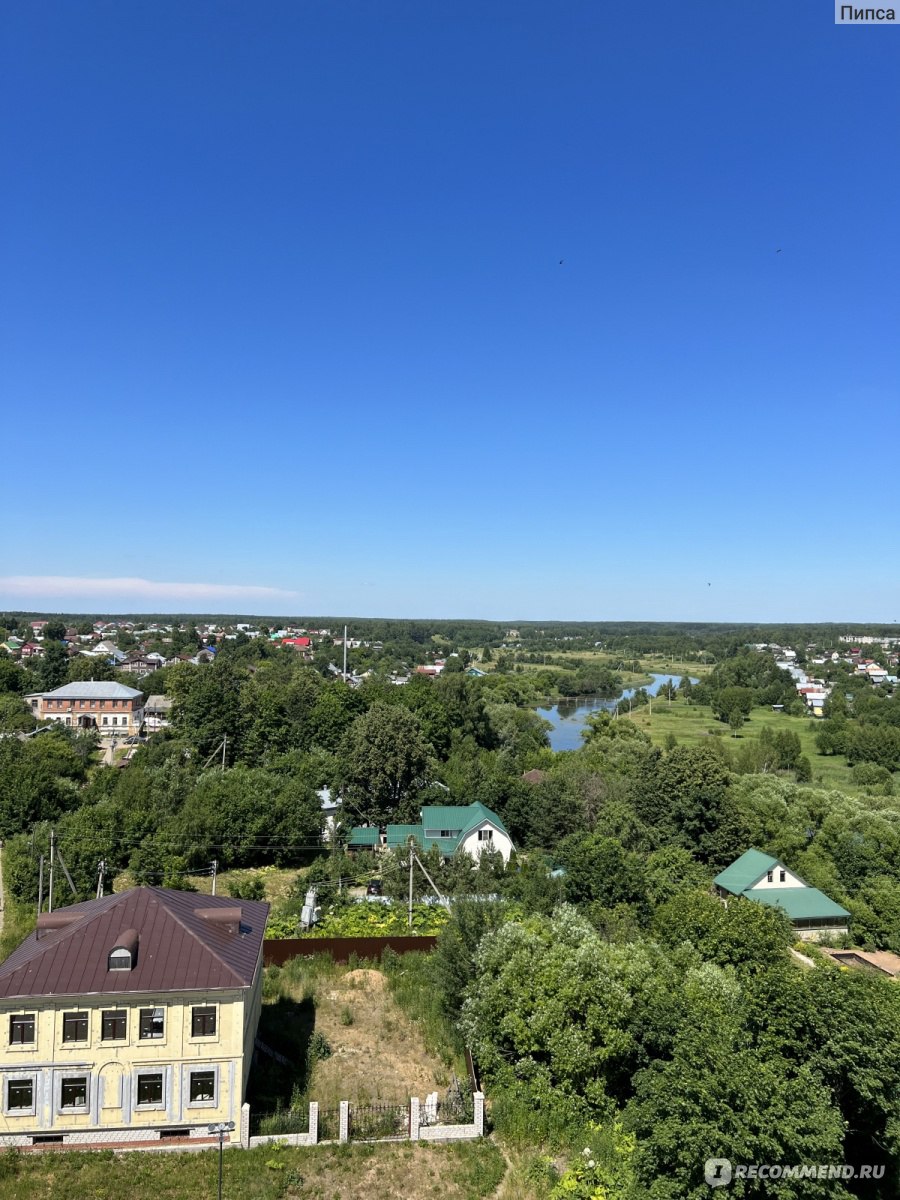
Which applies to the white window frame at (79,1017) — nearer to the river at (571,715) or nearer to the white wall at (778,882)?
the white wall at (778,882)

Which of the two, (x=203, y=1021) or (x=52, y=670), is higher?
(x=52, y=670)

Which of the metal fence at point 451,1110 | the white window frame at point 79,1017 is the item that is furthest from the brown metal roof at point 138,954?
the metal fence at point 451,1110

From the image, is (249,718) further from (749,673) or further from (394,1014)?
(749,673)

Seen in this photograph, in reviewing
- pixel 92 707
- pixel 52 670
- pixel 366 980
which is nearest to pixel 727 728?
pixel 92 707

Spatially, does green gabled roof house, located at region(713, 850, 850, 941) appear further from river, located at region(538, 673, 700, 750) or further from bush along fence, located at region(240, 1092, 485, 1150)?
river, located at region(538, 673, 700, 750)

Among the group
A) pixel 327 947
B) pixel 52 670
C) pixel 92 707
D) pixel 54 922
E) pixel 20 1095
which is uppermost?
pixel 54 922

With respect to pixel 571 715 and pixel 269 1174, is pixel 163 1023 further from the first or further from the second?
pixel 571 715

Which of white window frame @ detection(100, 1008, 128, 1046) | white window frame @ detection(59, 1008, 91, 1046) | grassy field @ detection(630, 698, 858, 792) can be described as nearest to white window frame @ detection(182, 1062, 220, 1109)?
white window frame @ detection(100, 1008, 128, 1046)
